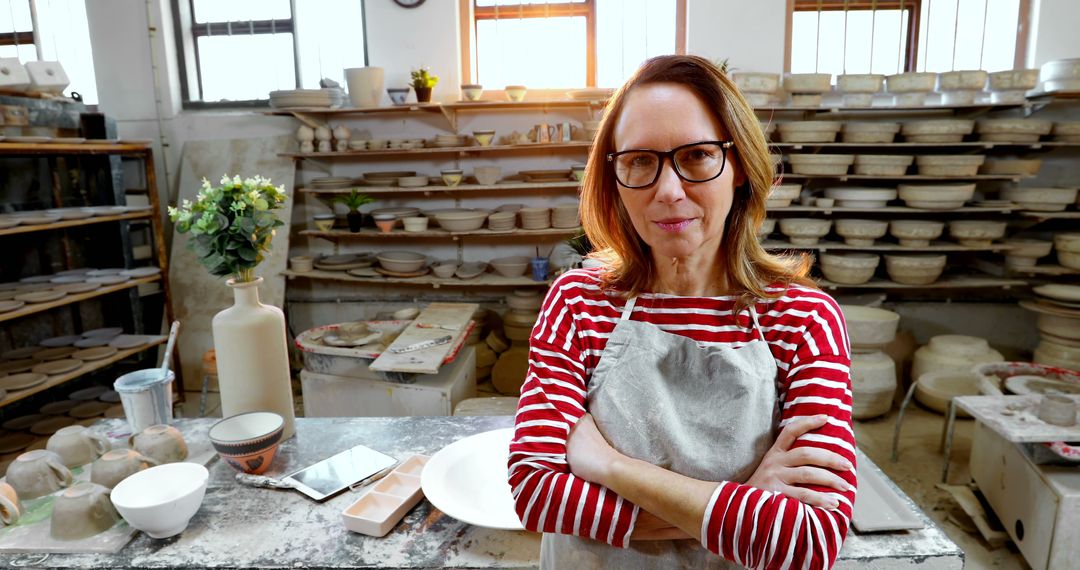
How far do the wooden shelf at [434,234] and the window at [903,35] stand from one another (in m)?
2.10

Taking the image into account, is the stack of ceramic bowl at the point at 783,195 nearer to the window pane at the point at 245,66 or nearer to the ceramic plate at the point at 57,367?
the window pane at the point at 245,66

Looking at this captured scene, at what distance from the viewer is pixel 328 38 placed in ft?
16.0

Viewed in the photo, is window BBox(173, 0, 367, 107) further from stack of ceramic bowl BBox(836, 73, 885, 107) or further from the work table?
the work table

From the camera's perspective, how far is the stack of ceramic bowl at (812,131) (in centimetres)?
424

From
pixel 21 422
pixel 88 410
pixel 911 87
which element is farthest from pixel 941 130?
pixel 21 422

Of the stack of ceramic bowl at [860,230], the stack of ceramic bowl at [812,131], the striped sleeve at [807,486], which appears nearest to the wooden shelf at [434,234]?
the stack of ceramic bowl at [812,131]

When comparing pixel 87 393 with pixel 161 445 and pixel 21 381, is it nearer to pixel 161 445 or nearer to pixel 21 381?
pixel 21 381

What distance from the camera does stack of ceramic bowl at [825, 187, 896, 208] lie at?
4.28 metres

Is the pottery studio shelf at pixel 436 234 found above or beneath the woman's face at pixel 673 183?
beneath

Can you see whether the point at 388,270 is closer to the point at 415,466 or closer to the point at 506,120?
the point at 506,120

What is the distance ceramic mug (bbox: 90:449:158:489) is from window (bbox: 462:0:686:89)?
3.89 m

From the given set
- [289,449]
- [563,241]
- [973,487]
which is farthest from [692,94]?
[563,241]

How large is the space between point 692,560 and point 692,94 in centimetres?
77

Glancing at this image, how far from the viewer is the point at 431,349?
3.09m
